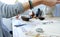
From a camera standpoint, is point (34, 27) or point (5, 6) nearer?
point (5, 6)

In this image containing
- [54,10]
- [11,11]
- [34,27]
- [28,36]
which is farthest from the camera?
[54,10]

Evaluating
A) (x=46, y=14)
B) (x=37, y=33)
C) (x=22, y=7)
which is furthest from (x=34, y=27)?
(x=46, y=14)

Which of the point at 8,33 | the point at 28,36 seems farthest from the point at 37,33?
the point at 8,33

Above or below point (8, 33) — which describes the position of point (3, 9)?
above

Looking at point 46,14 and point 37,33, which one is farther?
point 46,14

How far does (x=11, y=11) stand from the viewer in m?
0.88

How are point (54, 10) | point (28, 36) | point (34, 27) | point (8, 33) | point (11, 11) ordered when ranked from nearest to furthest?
1. point (11, 11)
2. point (28, 36)
3. point (34, 27)
4. point (8, 33)
5. point (54, 10)

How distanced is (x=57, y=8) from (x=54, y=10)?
3.7 inches

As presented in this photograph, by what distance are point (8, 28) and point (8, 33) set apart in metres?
0.06

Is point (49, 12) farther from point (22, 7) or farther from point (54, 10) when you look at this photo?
point (22, 7)

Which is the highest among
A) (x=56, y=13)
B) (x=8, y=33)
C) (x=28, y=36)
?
(x=56, y=13)

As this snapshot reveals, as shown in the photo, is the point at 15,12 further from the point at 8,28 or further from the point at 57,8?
the point at 57,8

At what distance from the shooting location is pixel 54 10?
5.79ft

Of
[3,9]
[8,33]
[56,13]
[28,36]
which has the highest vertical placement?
[3,9]
